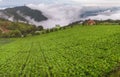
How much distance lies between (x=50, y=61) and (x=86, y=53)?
7.72m

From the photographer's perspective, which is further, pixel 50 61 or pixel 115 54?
pixel 50 61

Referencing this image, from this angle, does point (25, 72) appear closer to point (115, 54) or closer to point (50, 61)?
point (50, 61)

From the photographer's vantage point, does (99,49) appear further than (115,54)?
Yes

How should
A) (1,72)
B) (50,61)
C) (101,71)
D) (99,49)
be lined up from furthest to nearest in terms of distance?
(99,49) → (50,61) → (1,72) → (101,71)

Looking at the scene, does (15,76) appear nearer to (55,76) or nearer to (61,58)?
(55,76)

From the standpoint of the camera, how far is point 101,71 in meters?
44.9

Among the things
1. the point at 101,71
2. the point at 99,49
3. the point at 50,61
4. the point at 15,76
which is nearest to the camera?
the point at 101,71

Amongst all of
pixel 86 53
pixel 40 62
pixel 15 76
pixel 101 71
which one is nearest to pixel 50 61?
pixel 40 62

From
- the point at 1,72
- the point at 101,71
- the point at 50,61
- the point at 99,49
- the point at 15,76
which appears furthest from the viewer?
the point at 99,49

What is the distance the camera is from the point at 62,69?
4978cm

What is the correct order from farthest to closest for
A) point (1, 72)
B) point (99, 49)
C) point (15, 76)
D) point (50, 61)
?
point (99, 49)
point (50, 61)
point (1, 72)
point (15, 76)

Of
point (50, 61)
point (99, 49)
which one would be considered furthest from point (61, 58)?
point (99, 49)

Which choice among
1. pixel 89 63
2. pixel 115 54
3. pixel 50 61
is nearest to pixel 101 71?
pixel 89 63

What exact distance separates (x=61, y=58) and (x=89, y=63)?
10.6 meters
